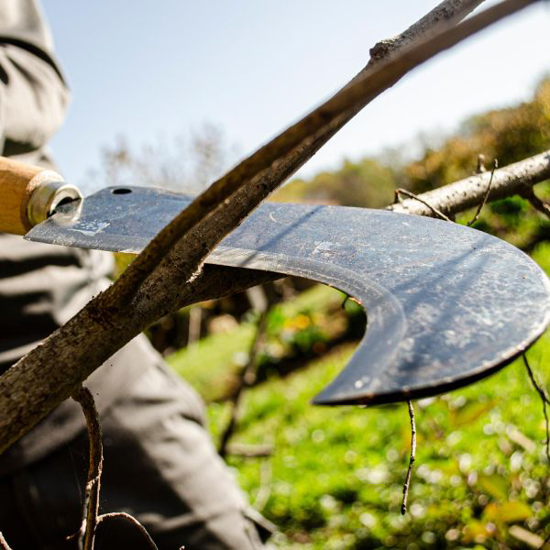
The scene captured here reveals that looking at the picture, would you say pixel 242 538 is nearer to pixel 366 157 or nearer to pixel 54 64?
pixel 54 64

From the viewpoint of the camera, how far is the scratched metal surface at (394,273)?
626 mm

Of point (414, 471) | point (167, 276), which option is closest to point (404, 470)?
point (414, 471)

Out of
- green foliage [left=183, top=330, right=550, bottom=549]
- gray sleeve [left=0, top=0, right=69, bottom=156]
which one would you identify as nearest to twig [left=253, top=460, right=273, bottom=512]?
green foliage [left=183, top=330, right=550, bottom=549]

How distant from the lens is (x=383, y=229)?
1.02m

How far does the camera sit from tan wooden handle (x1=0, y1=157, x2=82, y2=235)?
4.04ft

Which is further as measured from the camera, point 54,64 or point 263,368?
point 263,368

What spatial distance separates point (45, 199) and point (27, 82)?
0.74m

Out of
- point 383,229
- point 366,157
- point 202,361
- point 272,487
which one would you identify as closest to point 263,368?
point 202,361

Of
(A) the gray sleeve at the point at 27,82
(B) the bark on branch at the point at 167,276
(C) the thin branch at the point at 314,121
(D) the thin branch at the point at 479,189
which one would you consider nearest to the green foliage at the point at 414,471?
(D) the thin branch at the point at 479,189

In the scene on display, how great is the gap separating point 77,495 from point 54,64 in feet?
4.73

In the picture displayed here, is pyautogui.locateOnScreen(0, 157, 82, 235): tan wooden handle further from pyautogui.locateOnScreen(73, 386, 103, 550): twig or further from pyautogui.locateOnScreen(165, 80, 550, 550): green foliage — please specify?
pyautogui.locateOnScreen(165, 80, 550, 550): green foliage

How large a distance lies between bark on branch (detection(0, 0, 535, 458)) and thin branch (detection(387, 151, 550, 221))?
1.59ft

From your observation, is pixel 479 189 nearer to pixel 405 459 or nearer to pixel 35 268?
pixel 35 268

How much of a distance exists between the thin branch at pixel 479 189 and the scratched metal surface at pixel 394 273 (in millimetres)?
293
